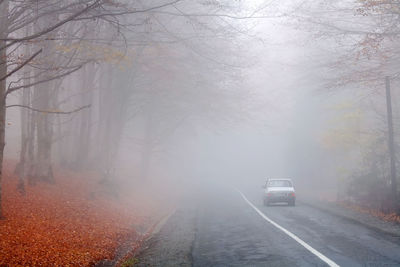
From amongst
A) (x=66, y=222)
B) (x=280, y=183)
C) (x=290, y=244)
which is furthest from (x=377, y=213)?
(x=66, y=222)

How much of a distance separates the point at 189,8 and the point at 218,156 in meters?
118

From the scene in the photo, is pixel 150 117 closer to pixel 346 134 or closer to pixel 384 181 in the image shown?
pixel 346 134

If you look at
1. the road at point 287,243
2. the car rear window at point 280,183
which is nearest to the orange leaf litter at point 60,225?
the road at point 287,243

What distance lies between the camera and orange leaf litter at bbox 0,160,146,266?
9.61 metres

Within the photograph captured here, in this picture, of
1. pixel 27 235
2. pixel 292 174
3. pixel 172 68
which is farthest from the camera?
pixel 292 174

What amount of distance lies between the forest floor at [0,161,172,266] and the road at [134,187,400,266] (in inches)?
64.9

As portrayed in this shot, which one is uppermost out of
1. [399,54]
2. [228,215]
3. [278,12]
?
[278,12]

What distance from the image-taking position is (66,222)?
13.9 metres

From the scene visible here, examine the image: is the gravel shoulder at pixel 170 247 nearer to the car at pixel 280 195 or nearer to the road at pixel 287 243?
the road at pixel 287 243

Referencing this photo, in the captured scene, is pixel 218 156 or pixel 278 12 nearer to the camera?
pixel 278 12

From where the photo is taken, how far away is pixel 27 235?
35.5 feet

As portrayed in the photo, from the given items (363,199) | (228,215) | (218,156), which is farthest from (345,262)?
(218,156)

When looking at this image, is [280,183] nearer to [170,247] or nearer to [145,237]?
[145,237]

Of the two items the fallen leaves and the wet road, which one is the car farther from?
the wet road
